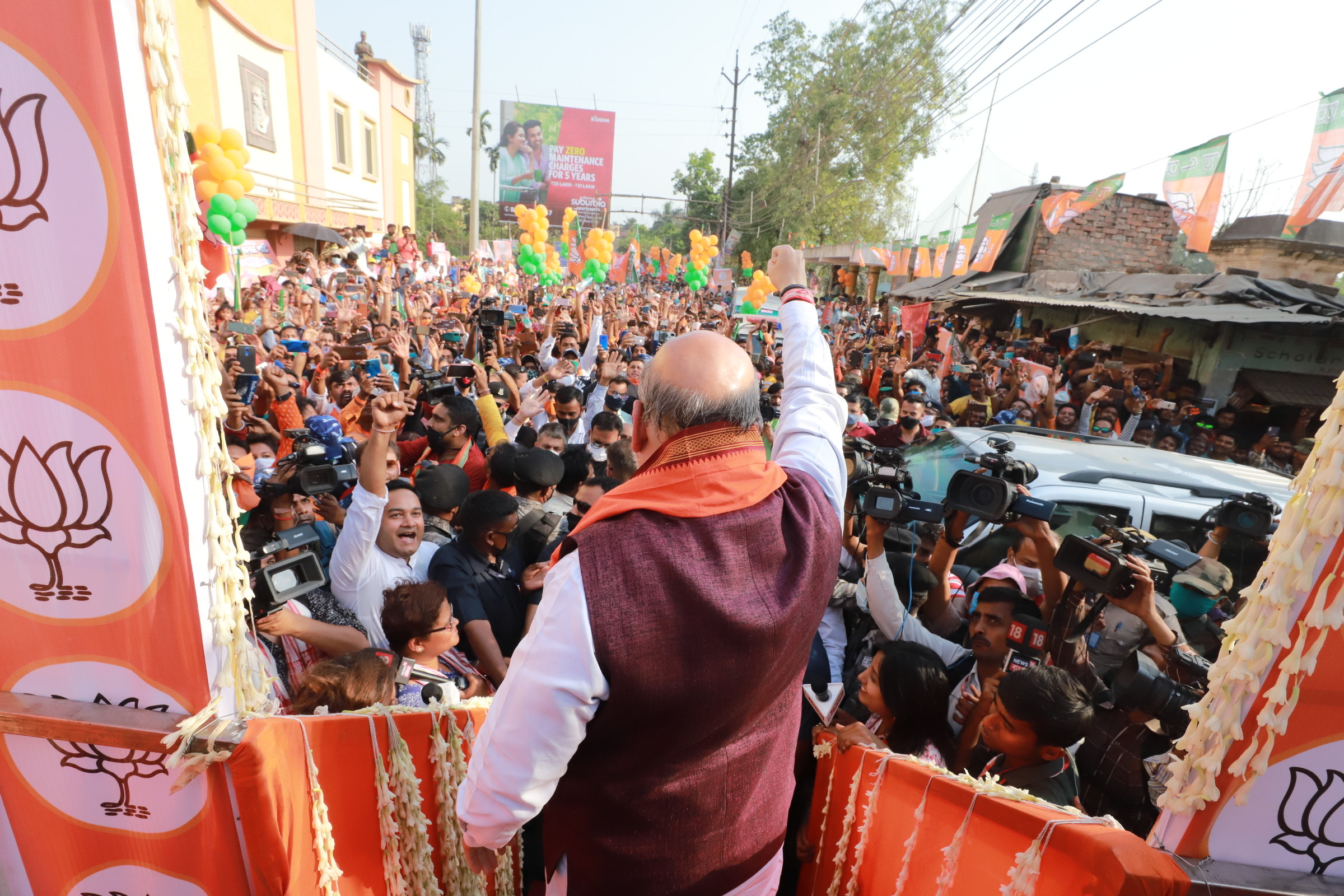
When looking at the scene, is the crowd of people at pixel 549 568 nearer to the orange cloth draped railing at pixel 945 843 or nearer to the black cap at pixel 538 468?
the black cap at pixel 538 468

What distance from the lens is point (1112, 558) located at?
2242 millimetres

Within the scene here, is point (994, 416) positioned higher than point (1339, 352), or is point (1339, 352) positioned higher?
point (1339, 352)

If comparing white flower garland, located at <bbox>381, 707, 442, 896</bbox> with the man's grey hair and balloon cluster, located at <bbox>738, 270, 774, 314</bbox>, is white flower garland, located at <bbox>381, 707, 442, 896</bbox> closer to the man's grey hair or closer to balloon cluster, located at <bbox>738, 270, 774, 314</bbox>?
the man's grey hair

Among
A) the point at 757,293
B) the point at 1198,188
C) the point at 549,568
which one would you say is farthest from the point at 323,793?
the point at 757,293

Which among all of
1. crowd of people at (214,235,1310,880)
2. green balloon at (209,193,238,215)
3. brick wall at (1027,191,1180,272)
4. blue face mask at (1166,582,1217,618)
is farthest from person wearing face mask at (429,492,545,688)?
brick wall at (1027,191,1180,272)

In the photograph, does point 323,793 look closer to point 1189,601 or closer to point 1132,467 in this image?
point 1189,601

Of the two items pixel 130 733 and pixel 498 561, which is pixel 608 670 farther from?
pixel 498 561

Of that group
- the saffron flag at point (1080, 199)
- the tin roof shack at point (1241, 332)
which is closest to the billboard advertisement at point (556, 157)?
the saffron flag at point (1080, 199)

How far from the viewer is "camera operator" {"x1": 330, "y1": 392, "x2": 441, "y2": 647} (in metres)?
2.31

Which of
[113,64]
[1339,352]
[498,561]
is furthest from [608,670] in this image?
[1339,352]

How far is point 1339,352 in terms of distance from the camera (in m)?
7.86

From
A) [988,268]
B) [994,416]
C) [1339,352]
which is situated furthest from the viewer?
[988,268]

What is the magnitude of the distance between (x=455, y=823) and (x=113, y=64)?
168cm

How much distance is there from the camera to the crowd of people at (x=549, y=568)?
209cm
